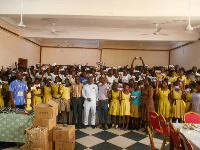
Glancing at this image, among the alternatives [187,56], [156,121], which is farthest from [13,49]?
[187,56]

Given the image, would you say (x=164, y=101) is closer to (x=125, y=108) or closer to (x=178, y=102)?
(x=178, y=102)

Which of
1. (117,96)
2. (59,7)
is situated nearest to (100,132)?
(117,96)

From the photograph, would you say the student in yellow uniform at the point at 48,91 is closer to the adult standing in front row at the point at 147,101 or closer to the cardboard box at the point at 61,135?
the cardboard box at the point at 61,135

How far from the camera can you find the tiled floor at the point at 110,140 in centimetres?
421

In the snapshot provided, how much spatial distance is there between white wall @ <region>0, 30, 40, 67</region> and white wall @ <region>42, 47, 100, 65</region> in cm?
187

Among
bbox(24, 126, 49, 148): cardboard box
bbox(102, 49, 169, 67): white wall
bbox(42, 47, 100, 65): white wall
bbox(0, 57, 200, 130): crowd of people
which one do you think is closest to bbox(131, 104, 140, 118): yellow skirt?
bbox(0, 57, 200, 130): crowd of people

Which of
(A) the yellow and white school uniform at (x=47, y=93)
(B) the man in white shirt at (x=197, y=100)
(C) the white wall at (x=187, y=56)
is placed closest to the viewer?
(B) the man in white shirt at (x=197, y=100)

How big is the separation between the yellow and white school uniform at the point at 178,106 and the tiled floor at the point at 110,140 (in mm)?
916

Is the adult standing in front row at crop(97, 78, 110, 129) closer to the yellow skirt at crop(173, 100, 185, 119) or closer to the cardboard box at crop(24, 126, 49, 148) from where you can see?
the yellow skirt at crop(173, 100, 185, 119)

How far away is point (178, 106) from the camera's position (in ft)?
17.8

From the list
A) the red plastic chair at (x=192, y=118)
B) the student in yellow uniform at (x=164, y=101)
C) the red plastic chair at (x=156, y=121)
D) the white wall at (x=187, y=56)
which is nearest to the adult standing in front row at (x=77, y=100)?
the student in yellow uniform at (x=164, y=101)

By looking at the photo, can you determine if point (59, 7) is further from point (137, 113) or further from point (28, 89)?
point (137, 113)

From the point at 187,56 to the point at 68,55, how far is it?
721 cm

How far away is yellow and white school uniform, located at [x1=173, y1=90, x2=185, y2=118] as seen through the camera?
5410 millimetres
